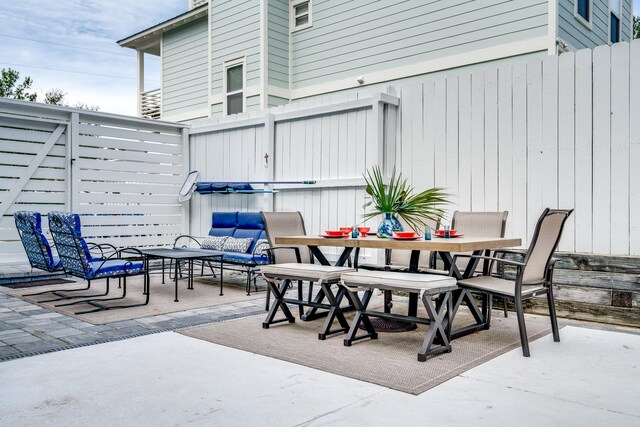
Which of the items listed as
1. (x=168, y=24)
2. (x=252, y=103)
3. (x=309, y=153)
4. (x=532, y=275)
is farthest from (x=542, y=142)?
(x=168, y=24)

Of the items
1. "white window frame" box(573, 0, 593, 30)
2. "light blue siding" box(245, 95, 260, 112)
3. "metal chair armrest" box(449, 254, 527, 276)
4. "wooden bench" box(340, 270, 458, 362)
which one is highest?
"white window frame" box(573, 0, 593, 30)

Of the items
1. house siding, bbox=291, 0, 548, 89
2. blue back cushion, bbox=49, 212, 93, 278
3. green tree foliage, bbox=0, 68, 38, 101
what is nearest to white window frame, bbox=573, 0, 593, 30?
house siding, bbox=291, 0, 548, 89

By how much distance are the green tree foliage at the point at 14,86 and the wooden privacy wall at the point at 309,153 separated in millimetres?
12342

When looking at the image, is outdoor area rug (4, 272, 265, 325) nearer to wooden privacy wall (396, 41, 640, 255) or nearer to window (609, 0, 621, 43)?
wooden privacy wall (396, 41, 640, 255)

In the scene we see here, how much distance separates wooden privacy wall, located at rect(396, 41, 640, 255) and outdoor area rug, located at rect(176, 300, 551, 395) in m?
1.02

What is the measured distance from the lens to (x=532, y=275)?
11.5 ft

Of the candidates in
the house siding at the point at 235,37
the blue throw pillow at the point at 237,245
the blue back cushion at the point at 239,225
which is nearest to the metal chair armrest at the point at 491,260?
the blue throw pillow at the point at 237,245

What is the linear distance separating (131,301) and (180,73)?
754 centimetres

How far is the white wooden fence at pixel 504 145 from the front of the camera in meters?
4.41

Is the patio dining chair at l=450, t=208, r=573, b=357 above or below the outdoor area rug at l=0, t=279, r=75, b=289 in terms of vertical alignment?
above

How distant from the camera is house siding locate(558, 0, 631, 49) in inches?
268

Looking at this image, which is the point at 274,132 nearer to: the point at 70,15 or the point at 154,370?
the point at 154,370

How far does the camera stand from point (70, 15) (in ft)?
63.9

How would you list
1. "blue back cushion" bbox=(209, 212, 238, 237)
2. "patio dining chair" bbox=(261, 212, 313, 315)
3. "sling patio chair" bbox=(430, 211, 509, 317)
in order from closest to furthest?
1. "sling patio chair" bbox=(430, 211, 509, 317)
2. "patio dining chair" bbox=(261, 212, 313, 315)
3. "blue back cushion" bbox=(209, 212, 238, 237)
